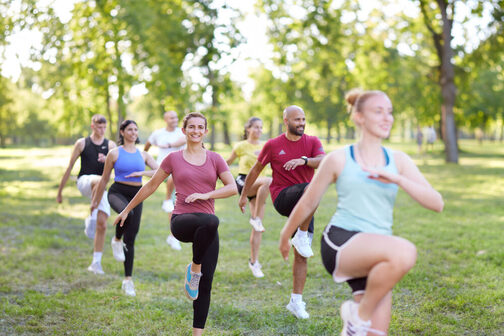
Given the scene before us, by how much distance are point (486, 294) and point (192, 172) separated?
4.69 meters

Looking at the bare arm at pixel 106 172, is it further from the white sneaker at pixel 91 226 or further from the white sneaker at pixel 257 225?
the white sneaker at pixel 257 225

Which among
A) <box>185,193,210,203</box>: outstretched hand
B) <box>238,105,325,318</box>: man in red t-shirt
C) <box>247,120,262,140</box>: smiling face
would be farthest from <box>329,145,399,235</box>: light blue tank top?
<box>247,120,262,140</box>: smiling face

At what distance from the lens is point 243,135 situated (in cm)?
1009

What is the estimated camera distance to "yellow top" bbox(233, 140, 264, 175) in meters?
9.66

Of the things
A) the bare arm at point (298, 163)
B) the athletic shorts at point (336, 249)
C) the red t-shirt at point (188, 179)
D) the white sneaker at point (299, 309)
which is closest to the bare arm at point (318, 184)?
the athletic shorts at point (336, 249)

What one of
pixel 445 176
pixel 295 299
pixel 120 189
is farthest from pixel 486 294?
pixel 445 176

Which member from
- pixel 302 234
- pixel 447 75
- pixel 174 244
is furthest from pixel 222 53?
pixel 302 234

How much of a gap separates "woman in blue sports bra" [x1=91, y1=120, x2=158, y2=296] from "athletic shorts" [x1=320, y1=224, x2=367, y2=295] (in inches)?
182

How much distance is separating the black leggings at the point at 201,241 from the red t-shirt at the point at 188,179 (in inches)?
4.1

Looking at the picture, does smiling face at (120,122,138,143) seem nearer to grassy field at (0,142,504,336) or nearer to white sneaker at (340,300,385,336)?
grassy field at (0,142,504,336)

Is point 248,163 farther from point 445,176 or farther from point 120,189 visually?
point 445,176

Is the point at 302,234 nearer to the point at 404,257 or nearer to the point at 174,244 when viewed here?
the point at 404,257

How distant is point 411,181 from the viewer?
356 cm

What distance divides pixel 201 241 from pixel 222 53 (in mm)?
31625
